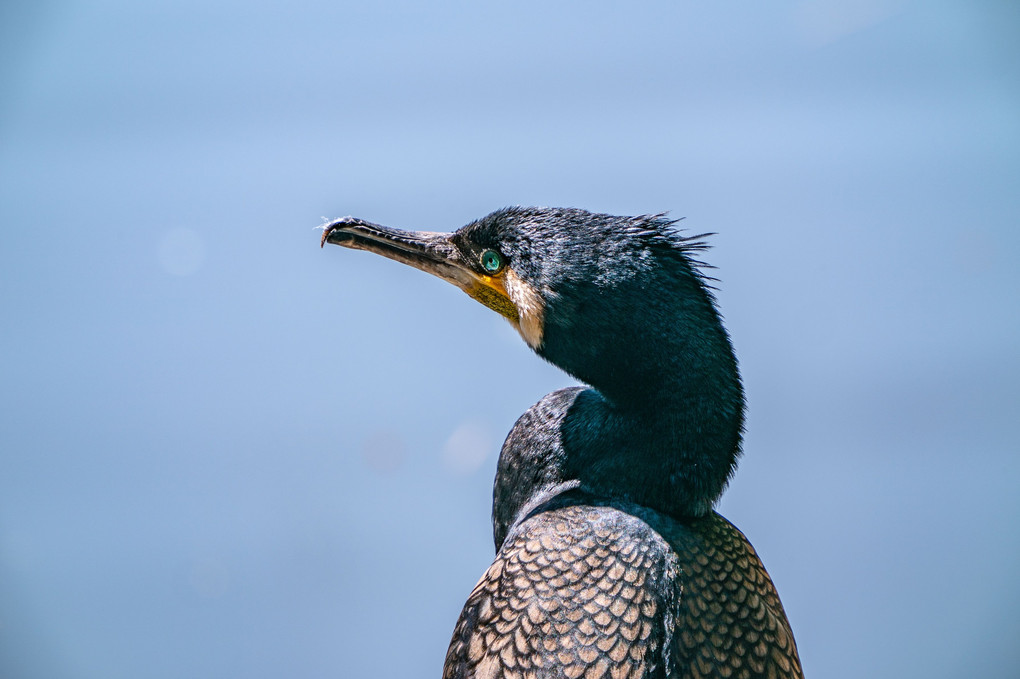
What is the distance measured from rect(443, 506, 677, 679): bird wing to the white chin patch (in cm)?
37

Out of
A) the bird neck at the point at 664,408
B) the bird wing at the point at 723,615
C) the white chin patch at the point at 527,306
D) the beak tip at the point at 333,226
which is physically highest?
the beak tip at the point at 333,226

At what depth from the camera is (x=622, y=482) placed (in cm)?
139

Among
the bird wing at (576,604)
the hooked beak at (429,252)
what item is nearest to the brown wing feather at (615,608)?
the bird wing at (576,604)

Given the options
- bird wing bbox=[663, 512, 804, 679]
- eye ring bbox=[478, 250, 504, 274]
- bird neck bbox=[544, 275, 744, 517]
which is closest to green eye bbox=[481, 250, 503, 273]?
eye ring bbox=[478, 250, 504, 274]

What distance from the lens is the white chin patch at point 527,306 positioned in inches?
53.1

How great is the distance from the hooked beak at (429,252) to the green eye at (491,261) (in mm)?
23

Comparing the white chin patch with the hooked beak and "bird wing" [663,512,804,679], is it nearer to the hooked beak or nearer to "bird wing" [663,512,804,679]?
the hooked beak

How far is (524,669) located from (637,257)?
0.79 meters

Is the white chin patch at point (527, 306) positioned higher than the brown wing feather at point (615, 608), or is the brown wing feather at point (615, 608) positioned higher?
the white chin patch at point (527, 306)

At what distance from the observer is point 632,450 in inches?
54.1

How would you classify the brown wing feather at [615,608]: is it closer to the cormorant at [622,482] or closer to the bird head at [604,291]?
the cormorant at [622,482]

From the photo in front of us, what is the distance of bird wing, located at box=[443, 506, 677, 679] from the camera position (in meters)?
1.22

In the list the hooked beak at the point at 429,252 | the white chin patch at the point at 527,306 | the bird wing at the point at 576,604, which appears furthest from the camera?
the hooked beak at the point at 429,252

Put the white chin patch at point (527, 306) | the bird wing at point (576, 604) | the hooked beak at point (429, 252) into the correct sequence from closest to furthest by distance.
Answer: the bird wing at point (576, 604), the white chin patch at point (527, 306), the hooked beak at point (429, 252)
